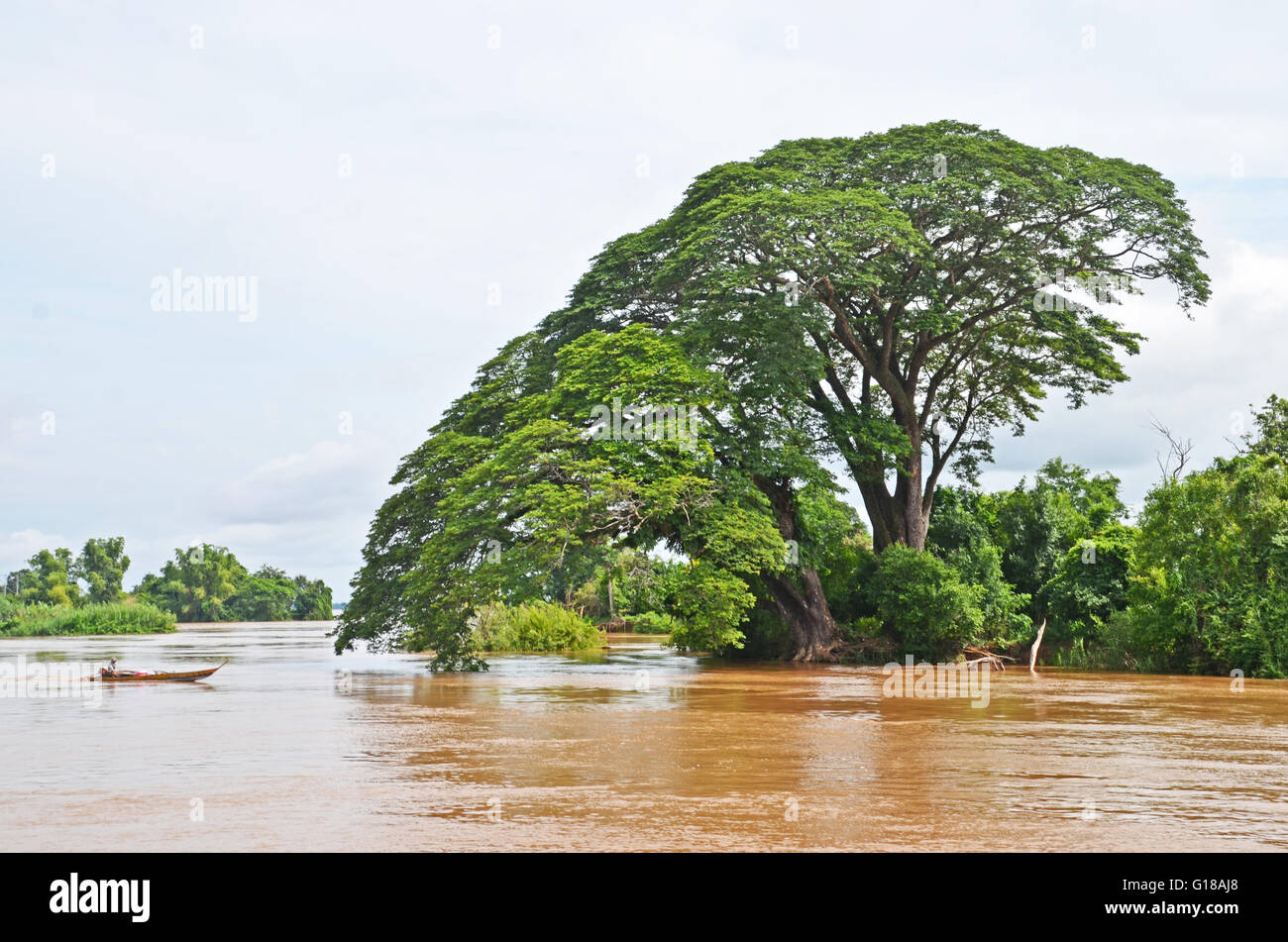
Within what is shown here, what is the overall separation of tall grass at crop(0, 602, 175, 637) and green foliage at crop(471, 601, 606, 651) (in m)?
30.9

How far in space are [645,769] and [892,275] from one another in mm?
20457

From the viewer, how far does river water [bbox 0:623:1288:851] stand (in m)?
9.63

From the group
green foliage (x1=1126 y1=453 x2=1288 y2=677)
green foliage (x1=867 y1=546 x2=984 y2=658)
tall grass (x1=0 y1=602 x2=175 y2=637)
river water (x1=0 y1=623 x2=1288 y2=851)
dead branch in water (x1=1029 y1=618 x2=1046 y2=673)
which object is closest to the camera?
river water (x1=0 y1=623 x2=1288 y2=851)

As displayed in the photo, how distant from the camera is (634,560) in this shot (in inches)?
1155

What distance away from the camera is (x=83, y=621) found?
63.1 m

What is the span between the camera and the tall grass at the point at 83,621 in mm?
61312

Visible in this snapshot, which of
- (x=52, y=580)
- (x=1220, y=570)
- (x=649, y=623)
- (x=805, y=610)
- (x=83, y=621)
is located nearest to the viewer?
(x=1220, y=570)

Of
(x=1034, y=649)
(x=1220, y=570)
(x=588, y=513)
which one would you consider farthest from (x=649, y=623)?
(x=1220, y=570)

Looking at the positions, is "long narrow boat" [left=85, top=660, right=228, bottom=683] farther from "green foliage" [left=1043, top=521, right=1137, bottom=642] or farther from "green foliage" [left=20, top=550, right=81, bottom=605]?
"green foliage" [left=20, top=550, right=81, bottom=605]

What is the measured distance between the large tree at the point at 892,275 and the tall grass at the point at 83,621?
3993cm

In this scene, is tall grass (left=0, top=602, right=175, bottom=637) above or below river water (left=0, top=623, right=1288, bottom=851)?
below

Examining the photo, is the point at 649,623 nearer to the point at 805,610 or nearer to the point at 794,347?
the point at 805,610

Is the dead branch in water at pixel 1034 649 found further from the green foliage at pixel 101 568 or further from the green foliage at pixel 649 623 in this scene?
the green foliage at pixel 101 568

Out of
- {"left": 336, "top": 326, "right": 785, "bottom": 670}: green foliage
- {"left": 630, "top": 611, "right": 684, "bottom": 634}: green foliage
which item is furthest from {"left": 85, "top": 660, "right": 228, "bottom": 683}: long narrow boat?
{"left": 630, "top": 611, "right": 684, "bottom": 634}: green foliage
